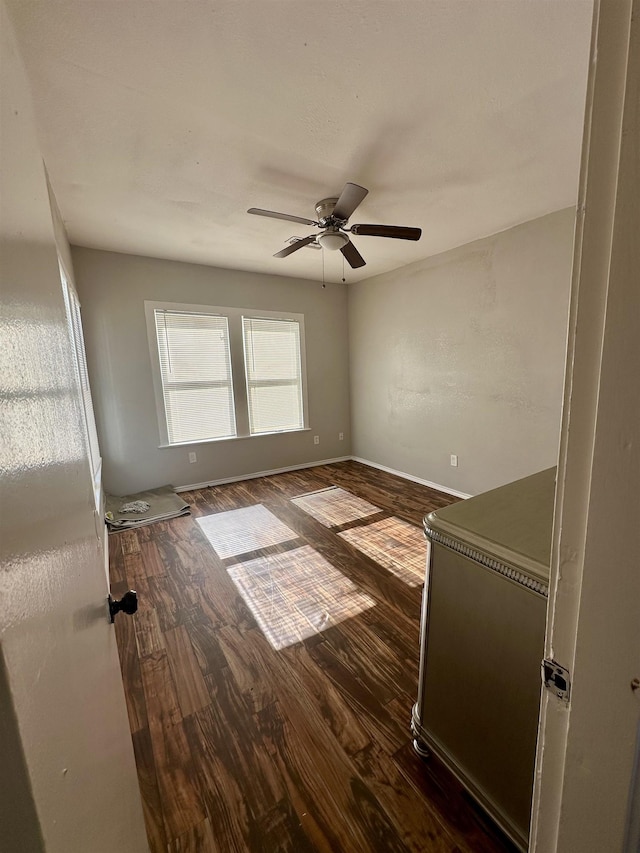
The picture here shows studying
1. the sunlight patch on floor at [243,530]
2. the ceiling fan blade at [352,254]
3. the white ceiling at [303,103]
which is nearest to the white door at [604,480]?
the white ceiling at [303,103]

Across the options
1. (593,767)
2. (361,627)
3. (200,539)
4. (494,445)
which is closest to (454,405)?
(494,445)

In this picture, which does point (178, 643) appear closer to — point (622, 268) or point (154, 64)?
point (622, 268)

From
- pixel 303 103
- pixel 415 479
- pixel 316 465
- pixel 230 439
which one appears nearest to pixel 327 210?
pixel 303 103

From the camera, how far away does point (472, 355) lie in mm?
3342

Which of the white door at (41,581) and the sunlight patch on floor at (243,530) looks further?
the sunlight patch on floor at (243,530)

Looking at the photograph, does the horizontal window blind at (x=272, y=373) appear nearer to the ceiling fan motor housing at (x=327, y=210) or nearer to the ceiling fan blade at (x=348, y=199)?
the ceiling fan motor housing at (x=327, y=210)

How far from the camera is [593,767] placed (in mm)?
412

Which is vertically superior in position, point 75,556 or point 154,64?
point 154,64

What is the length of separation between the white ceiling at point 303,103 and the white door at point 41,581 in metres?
0.99

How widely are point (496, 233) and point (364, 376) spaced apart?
2180mm

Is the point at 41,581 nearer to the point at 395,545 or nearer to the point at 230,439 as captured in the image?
the point at 395,545

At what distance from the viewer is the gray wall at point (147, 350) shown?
3.36 m

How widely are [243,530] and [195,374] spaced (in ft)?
6.18

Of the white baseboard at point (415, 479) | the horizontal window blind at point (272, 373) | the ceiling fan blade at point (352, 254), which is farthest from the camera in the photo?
the horizontal window blind at point (272, 373)
